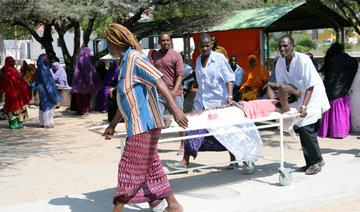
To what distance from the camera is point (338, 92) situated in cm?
897

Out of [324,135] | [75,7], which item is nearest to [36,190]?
[324,135]

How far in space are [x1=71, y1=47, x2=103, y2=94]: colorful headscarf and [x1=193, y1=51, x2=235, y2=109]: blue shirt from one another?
7880 mm

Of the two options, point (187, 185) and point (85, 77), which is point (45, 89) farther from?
point (187, 185)

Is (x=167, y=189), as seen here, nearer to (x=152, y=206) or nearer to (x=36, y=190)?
(x=152, y=206)

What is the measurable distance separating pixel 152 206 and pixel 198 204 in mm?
564

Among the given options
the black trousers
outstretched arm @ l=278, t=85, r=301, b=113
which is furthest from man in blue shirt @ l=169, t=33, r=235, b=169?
the black trousers

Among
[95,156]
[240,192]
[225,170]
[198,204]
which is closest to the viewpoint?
[198,204]

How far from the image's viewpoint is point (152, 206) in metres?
4.28

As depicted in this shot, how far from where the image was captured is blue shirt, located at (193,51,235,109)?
5.90 m

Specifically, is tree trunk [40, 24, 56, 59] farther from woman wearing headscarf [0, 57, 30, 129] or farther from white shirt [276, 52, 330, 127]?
white shirt [276, 52, 330, 127]

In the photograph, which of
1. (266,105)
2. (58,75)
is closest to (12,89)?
(58,75)

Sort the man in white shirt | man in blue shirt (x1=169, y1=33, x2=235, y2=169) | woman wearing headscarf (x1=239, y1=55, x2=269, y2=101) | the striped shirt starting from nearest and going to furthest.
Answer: the striped shirt, the man in white shirt, man in blue shirt (x1=169, y1=33, x2=235, y2=169), woman wearing headscarf (x1=239, y1=55, x2=269, y2=101)

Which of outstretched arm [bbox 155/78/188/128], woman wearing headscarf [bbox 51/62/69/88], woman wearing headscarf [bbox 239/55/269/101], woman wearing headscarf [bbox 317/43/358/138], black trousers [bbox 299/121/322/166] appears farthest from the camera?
woman wearing headscarf [bbox 51/62/69/88]

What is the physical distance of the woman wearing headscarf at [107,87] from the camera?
44.2 ft
